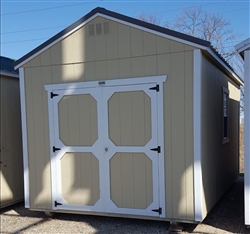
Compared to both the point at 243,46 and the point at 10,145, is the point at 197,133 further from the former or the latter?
the point at 10,145

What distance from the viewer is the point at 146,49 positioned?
12.6ft

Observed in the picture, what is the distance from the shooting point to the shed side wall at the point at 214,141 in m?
3.86

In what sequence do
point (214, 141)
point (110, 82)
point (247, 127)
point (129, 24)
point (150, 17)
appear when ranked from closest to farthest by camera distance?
point (247, 127), point (129, 24), point (110, 82), point (214, 141), point (150, 17)

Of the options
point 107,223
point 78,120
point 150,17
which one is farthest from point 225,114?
point 150,17

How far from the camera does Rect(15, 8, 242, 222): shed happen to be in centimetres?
369

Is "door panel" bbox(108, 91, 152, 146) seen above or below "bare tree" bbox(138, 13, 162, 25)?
below

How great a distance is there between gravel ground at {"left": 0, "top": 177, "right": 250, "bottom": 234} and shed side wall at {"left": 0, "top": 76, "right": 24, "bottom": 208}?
1.28 feet

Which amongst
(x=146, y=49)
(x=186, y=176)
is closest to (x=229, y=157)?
(x=186, y=176)

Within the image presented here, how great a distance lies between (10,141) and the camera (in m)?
5.15

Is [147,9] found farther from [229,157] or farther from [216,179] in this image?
[216,179]

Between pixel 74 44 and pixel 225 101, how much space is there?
2.97 meters

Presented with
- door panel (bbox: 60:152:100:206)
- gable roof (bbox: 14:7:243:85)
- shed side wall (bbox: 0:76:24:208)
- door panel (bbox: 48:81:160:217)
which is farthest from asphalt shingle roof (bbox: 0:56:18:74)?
door panel (bbox: 60:152:100:206)

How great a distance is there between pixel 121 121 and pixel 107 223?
152 centimetres

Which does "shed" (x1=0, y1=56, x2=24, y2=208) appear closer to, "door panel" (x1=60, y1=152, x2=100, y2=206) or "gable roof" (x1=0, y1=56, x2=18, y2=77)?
"gable roof" (x1=0, y1=56, x2=18, y2=77)
